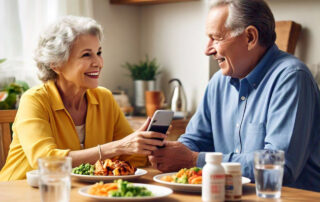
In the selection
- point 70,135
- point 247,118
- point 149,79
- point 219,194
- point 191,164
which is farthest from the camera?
point 149,79

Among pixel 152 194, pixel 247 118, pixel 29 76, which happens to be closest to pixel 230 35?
pixel 247 118

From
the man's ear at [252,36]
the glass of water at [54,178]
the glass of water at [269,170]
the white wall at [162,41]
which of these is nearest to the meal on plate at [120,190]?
the glass of water at [54,178]

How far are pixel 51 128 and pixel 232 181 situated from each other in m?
1.07

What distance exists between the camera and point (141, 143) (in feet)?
6.15

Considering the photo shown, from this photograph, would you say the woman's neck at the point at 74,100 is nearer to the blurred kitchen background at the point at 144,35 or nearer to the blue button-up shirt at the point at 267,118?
the blue button-up shirt at the point at 267,118

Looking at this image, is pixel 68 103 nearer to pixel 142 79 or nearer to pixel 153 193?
pixel 153 193

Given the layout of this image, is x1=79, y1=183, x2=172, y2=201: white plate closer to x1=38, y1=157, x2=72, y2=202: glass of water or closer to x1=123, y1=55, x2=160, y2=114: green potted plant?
x1=38, y1=157, x2=72, y2=202: glass of water

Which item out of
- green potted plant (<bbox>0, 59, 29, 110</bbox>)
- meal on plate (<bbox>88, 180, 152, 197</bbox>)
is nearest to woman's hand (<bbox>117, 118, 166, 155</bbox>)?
meal on plate (<bbox>88, 180, 152, 197</bbox>)

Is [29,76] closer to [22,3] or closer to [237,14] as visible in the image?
[22,3]

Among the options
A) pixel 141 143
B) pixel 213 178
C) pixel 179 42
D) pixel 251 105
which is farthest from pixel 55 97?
pixel 179 42

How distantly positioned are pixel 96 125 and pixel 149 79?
1722mm

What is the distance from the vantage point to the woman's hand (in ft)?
6.06

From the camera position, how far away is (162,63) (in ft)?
13.5

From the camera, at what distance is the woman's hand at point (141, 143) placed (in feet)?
6.06
